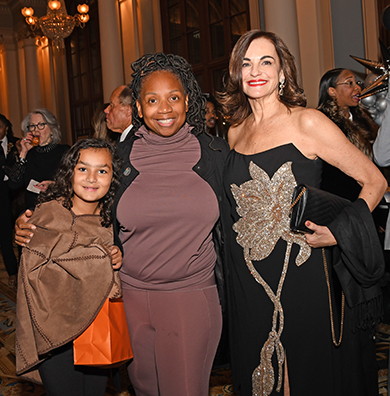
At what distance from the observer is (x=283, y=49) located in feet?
6.30

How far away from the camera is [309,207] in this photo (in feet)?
5.44

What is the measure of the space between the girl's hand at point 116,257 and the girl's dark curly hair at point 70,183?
0.16 metres

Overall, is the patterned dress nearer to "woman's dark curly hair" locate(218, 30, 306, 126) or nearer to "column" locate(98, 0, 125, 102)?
"woman's dark curly hair" locate(218, 30, 306, 126)

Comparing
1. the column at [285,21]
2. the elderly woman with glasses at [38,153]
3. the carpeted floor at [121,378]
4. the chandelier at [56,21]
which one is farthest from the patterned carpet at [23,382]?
the chandelier at [56,21]

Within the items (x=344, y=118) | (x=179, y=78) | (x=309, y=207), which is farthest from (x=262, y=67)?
(x=344, y=118)

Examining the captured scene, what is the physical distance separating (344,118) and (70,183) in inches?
76.7

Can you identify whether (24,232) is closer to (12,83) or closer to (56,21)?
(56,21)

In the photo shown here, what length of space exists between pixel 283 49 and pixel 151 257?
1014 mm

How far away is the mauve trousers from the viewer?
179 centimetres

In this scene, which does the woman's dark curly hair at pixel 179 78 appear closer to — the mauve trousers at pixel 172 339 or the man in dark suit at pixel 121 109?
the mauve trousers at pixel 172 339

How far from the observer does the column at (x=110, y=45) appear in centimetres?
809

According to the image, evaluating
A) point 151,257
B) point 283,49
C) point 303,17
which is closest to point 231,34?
point 303,17

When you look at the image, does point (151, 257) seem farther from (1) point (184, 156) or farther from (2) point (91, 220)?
(1) point (184, 156)

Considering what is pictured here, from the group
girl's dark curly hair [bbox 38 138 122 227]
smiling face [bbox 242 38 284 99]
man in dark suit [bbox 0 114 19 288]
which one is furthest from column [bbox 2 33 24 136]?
smiling face [bbox 242 38 284 99]
